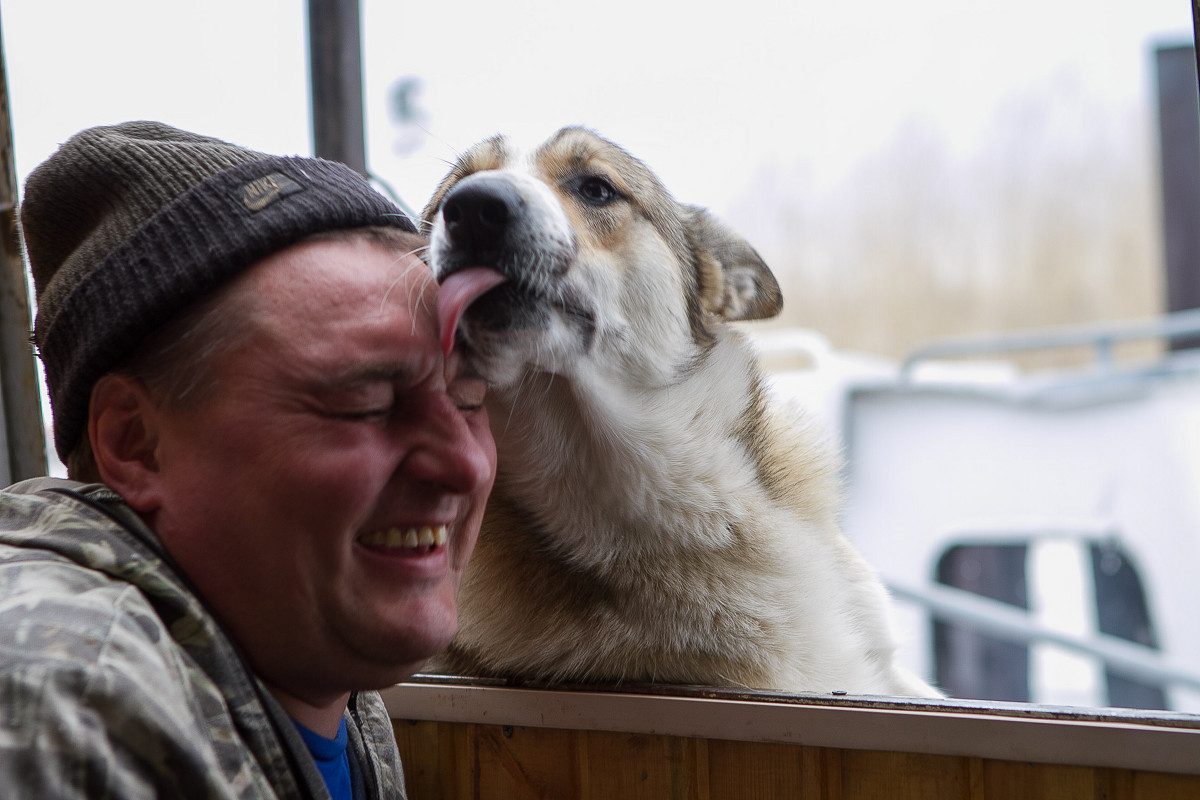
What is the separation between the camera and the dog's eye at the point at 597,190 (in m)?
1.87

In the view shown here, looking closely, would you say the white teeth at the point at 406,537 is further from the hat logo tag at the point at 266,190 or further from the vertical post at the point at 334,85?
the vertical post at the point at 334,85

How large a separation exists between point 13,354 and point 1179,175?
777 centimetres

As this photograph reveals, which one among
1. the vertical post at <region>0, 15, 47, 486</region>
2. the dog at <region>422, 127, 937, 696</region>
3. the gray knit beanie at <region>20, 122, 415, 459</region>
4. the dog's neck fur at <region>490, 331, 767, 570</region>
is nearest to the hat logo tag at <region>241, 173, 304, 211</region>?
the gray knit beanie at <region>20, 122, 415, 459</region>

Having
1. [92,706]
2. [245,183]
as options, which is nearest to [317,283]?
[245,183]

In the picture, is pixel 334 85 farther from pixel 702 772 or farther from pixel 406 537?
pixel 702 772

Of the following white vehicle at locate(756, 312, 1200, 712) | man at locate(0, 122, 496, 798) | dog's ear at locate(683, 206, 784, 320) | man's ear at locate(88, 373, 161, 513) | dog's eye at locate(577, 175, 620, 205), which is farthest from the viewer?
white vehicle at locate(756, 312, 1200, 712)

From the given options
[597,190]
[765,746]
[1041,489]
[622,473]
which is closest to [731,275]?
[597,190]

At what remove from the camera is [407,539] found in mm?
1062

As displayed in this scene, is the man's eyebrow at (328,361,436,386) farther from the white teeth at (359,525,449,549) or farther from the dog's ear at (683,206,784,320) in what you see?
the dog's ear at (683,206,784,320)

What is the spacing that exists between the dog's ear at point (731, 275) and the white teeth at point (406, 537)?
1083mm

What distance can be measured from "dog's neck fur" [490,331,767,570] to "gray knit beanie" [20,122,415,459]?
0.66 meters

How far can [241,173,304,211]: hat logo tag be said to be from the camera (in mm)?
1007

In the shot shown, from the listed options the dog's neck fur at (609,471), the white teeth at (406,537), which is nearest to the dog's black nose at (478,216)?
the dog's neck fur at (609,471)

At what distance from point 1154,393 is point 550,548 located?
5872mm
